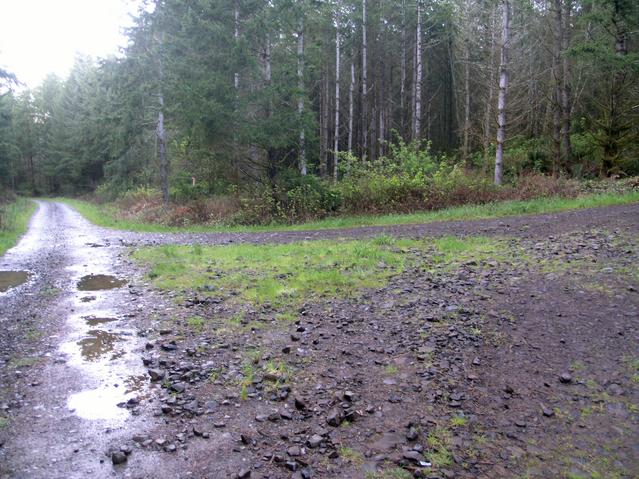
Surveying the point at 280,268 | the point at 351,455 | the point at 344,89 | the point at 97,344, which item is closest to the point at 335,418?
the point at 351,455

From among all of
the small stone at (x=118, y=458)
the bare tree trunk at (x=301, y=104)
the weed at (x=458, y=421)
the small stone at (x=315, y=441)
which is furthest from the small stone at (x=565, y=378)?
the bare tree trunk at (x=301, y=104)

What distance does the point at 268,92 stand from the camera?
16375mm

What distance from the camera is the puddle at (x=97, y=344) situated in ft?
17.1

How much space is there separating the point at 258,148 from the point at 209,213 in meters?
3.26

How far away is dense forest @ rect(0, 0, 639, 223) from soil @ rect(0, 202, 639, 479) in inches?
415

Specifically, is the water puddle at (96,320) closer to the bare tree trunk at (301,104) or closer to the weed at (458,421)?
the weed at (458,421)

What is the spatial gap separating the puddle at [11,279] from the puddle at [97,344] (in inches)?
149

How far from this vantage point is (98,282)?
8.84 m

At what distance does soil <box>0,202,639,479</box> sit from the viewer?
11.0 ft

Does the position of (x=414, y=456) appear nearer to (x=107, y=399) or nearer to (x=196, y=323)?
(x=107, y=399)

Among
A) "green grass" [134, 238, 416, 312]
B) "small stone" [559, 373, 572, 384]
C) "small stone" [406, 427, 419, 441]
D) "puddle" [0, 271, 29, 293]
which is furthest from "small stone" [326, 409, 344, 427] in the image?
"puddle" [0, 271, 29, 293]

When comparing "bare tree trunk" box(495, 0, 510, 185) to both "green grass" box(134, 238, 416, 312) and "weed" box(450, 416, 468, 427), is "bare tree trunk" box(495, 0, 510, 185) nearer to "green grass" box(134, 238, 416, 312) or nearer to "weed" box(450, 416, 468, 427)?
"green grass" box(134, 238, 416, 312)

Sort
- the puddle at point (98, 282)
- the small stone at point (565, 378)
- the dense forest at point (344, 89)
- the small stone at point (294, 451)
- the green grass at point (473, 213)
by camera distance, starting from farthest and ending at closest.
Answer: the dense forest at point (344, 89) < the green grass at point (473, 213) < the puddle at point (98, 282) < the small stone at point (565, 378) < the small stone at point (294, 451)

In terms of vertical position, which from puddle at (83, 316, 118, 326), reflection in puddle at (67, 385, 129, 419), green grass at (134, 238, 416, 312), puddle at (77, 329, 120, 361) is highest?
green grass at (134, 238, 416, 312)
